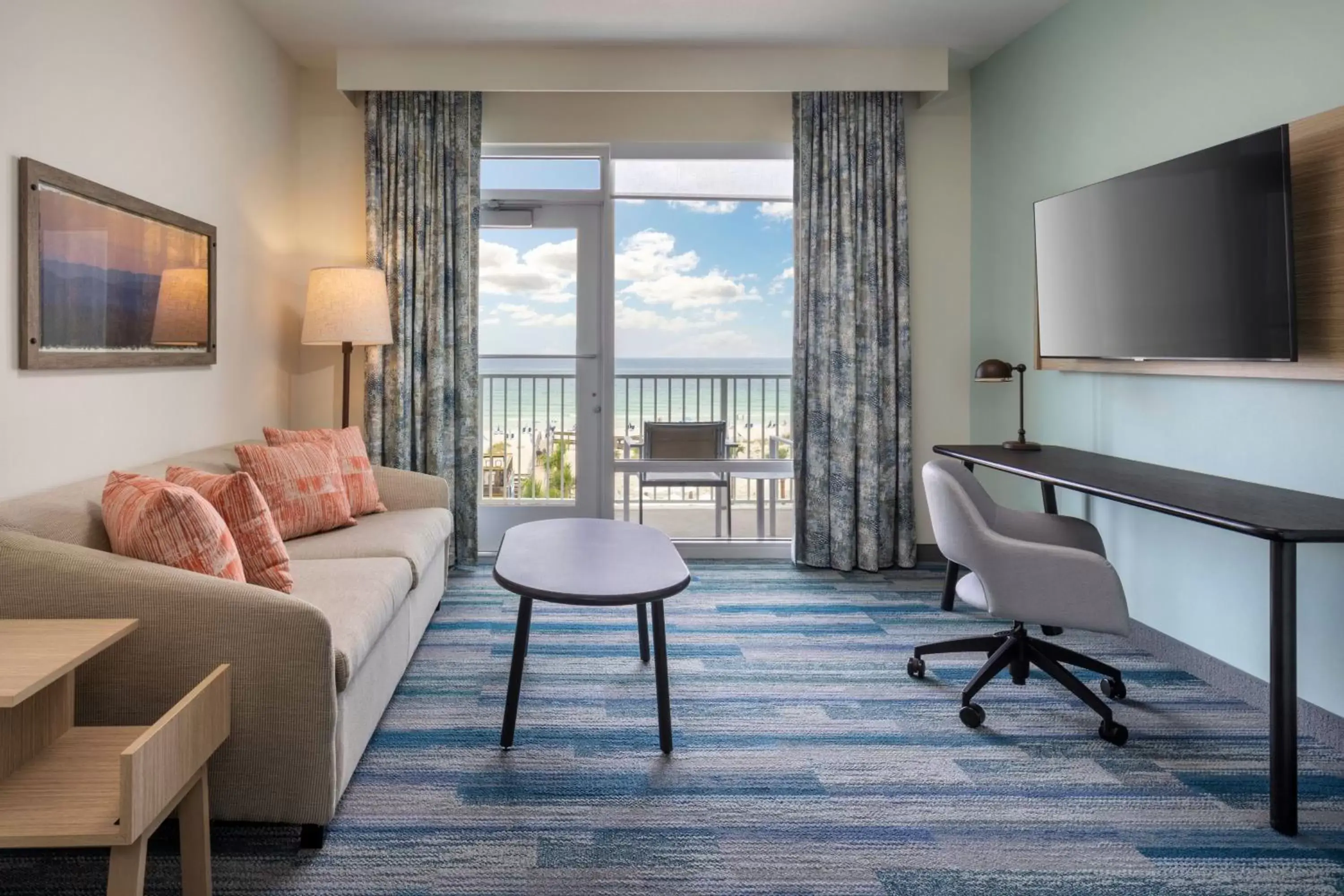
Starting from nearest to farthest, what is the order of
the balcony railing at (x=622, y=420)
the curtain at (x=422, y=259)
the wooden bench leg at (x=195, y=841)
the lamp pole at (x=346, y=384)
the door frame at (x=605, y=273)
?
1. the wooden bench leg at (x=195, y=841)
2. the lamp pole at (x=346, y=384)
3. the curtain at (x=422, y=259)
4. the door frame at (x=605, y=273)
5. the balcony railing at (x=622, y=420)

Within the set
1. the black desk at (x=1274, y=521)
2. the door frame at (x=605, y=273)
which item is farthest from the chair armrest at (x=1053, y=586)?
the door frame at (x=605, y=273)

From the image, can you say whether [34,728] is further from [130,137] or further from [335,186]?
[335,186]

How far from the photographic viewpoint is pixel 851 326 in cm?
449

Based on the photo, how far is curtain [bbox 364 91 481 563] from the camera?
4.35m

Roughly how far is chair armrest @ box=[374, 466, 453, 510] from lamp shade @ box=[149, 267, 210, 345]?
943 millimetres

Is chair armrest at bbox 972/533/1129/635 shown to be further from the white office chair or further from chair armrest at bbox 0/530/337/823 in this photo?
chair armrest at bbox 0/530/337/823

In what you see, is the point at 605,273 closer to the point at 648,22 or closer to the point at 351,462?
the point at 648,22

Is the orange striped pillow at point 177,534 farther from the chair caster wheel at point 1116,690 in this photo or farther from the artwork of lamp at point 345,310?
the chair caster wheel at point 1116,690

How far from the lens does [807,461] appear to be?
4582mm

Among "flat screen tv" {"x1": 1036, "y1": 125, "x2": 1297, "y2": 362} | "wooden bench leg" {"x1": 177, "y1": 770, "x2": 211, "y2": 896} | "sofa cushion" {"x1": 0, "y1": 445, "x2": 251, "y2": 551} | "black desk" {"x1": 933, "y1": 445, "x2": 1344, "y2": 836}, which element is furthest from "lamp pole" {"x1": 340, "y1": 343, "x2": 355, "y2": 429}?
"flat screen tv" {"x1": 1036, "y1": 125, "x2": 1297, "y2": 362}

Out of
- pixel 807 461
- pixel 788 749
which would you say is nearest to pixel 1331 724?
pixel 788 749

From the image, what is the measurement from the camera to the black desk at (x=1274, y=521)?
6.31 feet

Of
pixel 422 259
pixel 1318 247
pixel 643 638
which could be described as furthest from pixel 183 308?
pixel 1318 247

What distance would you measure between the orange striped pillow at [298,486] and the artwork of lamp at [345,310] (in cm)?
81
